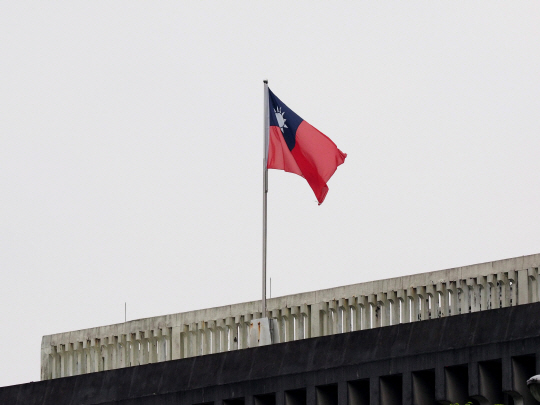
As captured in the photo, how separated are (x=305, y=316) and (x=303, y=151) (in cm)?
344

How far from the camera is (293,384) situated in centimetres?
2267

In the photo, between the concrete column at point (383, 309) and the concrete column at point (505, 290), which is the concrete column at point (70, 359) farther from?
the concrete column at point (505, 290)

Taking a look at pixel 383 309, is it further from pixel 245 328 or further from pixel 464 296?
pixel 245 328

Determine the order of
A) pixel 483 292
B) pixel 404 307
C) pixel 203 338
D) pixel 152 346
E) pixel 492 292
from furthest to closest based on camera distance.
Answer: pixel 152 346
pixel 203 338
pixel 404 307
pixel 483 292
pixel 492 292

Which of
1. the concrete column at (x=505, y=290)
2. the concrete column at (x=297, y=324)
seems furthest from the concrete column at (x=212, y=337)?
the concrete column at (x=505, y=290)

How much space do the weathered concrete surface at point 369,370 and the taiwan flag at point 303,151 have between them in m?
3.71

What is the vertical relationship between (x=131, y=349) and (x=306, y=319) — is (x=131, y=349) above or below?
below

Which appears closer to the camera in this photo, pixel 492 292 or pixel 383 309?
pixel 492 292

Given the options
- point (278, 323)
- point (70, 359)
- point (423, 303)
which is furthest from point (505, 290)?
point (70, 359)

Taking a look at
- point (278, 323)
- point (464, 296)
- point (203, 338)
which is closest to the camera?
point (464, 296)

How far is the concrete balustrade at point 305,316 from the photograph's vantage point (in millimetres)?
21891

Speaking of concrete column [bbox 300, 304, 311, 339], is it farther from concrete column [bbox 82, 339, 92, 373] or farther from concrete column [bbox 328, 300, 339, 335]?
concrete column [bbox 82, 339, 92, 373]

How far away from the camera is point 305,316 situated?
23.6 m

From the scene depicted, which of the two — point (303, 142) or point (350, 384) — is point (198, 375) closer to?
point (350, 384)
